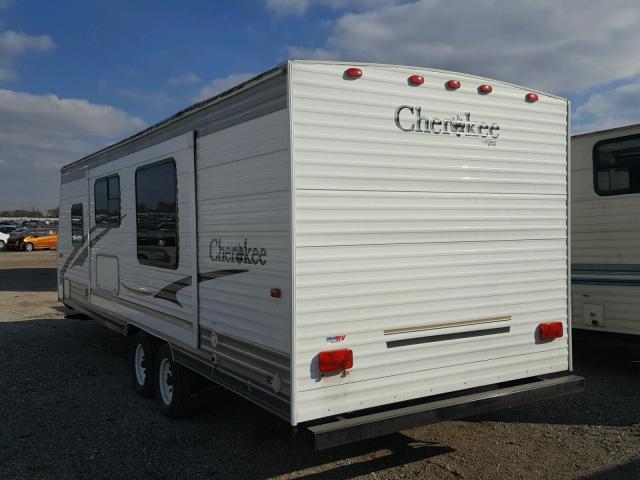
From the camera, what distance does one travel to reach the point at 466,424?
Result: 5.25 m

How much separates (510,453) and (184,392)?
2.98 m

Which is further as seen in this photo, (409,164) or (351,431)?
(409,164)

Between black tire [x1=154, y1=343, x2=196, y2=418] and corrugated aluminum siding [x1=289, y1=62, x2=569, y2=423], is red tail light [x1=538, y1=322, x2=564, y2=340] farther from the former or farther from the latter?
black tire [x1=154, y1=343, x2=196, y2=418]

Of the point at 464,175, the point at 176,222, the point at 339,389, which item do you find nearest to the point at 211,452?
the point at 339,389

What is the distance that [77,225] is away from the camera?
8289mm

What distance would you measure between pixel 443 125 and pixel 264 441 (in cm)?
304

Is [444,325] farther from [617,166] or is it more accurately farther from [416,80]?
[617,166]

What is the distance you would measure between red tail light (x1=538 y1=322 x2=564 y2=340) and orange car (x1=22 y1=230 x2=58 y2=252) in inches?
1296

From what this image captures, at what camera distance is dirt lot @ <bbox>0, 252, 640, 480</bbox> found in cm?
434

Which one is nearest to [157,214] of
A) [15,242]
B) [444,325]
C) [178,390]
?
[178,390]

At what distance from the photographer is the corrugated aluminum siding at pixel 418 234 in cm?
358

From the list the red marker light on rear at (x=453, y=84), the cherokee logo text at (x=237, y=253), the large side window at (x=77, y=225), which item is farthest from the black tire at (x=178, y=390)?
the red marker light on rear at (x=453, y=84)

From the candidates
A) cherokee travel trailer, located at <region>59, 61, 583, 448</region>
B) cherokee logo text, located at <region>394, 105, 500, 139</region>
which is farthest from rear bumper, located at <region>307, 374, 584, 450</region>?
cherokee logo text, located at <region>394, 105, 500, 139</region>

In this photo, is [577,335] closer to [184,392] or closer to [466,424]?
[466,424]
